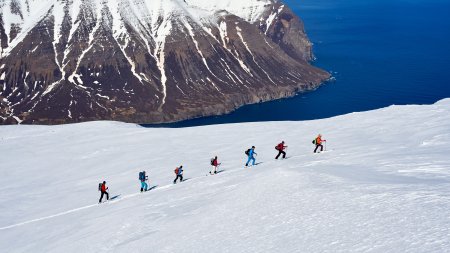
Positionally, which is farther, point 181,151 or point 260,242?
point 181,151

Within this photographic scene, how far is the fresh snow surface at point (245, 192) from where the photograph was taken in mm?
20594

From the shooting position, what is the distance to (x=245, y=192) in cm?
2945

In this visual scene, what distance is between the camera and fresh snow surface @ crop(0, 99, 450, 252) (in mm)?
20594

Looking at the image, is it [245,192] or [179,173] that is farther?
[179,173]

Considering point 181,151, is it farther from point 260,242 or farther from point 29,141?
point 260,242

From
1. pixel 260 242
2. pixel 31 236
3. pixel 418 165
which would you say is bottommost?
pixel 31 236

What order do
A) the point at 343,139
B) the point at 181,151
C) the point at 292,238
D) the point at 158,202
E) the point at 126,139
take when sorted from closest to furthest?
1. the point at 292,238
2. the point at 158,202
3. the point at 343,139
4. the point at 181,151
5. the point at 126,139

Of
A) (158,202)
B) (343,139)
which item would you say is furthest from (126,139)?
(158,202)

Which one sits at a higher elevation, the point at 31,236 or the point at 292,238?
the point at 292,238

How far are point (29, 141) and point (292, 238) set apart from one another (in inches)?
2323

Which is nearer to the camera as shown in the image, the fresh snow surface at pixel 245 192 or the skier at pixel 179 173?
the fresh snow surface at pixel 245 192

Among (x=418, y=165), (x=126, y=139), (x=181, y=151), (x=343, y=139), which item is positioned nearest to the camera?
(x=418, y=165)

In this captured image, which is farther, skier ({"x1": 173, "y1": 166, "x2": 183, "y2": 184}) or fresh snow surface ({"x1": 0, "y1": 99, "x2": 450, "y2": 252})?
skier ({"x1": 173, "y1": 166, "x2": 183, "y2": 184})

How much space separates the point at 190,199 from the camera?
32500 millimetres
